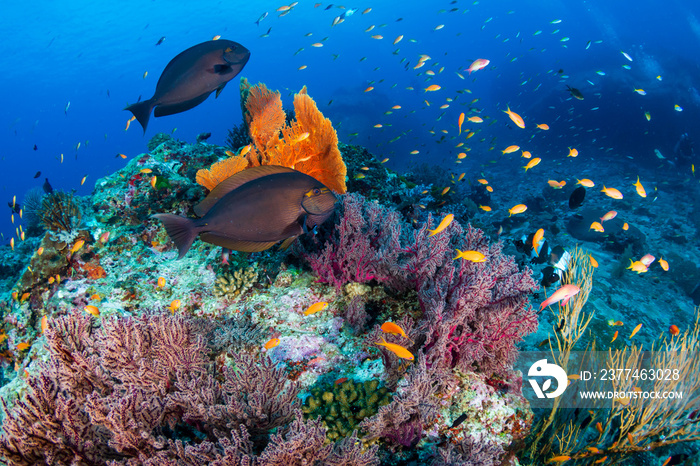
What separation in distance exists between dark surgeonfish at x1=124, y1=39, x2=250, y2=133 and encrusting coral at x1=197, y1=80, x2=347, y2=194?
195 centimetres

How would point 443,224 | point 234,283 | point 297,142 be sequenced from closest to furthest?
point 443,224
point 234,283
point 297,142

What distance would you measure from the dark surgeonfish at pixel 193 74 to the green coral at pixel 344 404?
304cm

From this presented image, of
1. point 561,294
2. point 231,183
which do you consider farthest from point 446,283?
point 231,183

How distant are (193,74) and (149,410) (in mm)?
2952

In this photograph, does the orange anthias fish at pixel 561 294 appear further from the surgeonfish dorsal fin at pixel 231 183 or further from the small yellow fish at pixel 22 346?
the small yellow fish at pixel 22 346

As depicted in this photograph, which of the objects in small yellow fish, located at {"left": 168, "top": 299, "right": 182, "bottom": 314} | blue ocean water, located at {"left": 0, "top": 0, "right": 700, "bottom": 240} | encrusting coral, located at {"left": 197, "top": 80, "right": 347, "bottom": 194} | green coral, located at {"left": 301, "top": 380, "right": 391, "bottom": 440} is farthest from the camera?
blue ocean water, located at {"left": 0, "top": 0, "right": 700, "bottom": 240}

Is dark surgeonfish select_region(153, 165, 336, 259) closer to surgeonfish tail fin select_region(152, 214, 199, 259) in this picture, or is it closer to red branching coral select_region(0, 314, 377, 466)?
surgeonfish tail fin select_region(152, 214, 199, 259)

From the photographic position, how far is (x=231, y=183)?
2701 millimetres

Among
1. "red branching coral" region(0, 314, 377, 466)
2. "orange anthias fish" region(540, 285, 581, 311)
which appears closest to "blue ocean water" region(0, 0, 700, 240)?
"red branching coral" region(0, 314, 377, 466)

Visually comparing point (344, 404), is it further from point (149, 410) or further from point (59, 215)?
point (59, 215)

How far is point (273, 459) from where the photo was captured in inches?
71.2

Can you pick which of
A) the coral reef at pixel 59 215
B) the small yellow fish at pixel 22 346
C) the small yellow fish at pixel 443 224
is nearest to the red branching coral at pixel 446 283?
the small yellow fish at pixel 443 224

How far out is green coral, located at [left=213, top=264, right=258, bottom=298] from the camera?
4020 mm

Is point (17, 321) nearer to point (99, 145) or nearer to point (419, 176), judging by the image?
point (419, 176)
